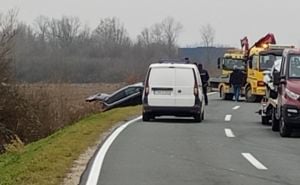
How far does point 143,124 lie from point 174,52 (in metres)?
73.8

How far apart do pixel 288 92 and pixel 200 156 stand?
5315mm

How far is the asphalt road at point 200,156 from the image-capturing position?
1225cm

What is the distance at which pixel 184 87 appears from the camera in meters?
24.7

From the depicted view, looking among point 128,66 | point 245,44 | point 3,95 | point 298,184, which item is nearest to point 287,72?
point 298,184

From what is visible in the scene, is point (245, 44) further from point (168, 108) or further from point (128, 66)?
point (128, 66)

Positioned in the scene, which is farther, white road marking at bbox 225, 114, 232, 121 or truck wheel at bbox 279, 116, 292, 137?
white road marking at bbox 225, 114, 232, 121

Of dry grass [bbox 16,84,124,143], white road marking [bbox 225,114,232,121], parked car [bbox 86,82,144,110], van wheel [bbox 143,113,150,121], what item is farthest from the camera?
parked car [bbox 86,82,144,110]

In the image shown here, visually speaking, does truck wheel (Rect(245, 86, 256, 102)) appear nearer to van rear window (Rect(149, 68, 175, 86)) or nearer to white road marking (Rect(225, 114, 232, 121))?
white road marking (Rect(225, 114, 232, 121))

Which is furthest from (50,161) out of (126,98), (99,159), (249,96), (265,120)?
(249,96)

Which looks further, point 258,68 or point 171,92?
point 258,68

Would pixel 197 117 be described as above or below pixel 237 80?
below

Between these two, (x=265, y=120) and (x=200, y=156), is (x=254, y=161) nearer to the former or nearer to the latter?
(x=200, y=156)

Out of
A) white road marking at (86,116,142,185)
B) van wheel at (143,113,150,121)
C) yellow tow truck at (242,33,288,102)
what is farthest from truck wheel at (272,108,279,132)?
yellow tow truck at (242,33,288,102)

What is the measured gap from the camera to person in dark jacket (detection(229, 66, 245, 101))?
131 ft
